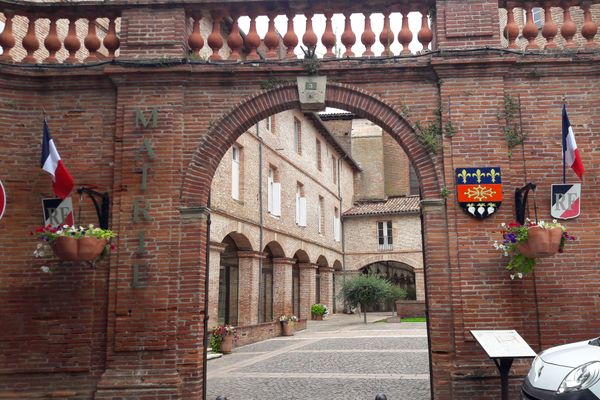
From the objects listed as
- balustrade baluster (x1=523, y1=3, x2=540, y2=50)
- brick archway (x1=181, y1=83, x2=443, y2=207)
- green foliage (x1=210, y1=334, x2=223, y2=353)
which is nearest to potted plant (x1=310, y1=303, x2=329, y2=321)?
green foliage (x1=210, y1=334, x2=223, y2=353)

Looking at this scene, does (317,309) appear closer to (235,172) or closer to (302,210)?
(302,210)

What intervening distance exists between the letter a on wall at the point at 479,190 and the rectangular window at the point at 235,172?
36.3 ft

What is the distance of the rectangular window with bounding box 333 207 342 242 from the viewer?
3177 cm

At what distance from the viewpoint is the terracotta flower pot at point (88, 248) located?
265 inches

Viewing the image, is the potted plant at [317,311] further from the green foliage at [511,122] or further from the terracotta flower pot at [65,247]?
the terracotta flower pot at [65,247]

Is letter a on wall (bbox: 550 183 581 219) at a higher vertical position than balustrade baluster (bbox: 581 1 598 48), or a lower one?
lower

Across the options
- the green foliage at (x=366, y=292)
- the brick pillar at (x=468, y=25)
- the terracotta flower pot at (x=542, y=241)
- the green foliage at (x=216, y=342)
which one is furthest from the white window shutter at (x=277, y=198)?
the terracotta flower pot at (x=542, y=241)

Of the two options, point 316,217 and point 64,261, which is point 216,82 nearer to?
point 64,261

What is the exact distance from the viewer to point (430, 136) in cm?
746

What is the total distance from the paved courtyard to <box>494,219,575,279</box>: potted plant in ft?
8.24

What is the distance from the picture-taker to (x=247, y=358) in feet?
43.8

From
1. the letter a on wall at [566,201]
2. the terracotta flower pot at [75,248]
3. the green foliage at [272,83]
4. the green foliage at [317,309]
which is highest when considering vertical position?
the green foliage at [272,83]

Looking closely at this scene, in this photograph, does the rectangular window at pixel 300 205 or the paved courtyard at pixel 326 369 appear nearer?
the paved courtyard at pixel 326 369

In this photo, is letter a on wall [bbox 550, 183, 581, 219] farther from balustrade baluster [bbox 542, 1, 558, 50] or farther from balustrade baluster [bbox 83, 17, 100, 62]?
balustrade baluster [bbox 83, 17, 100, 62]
